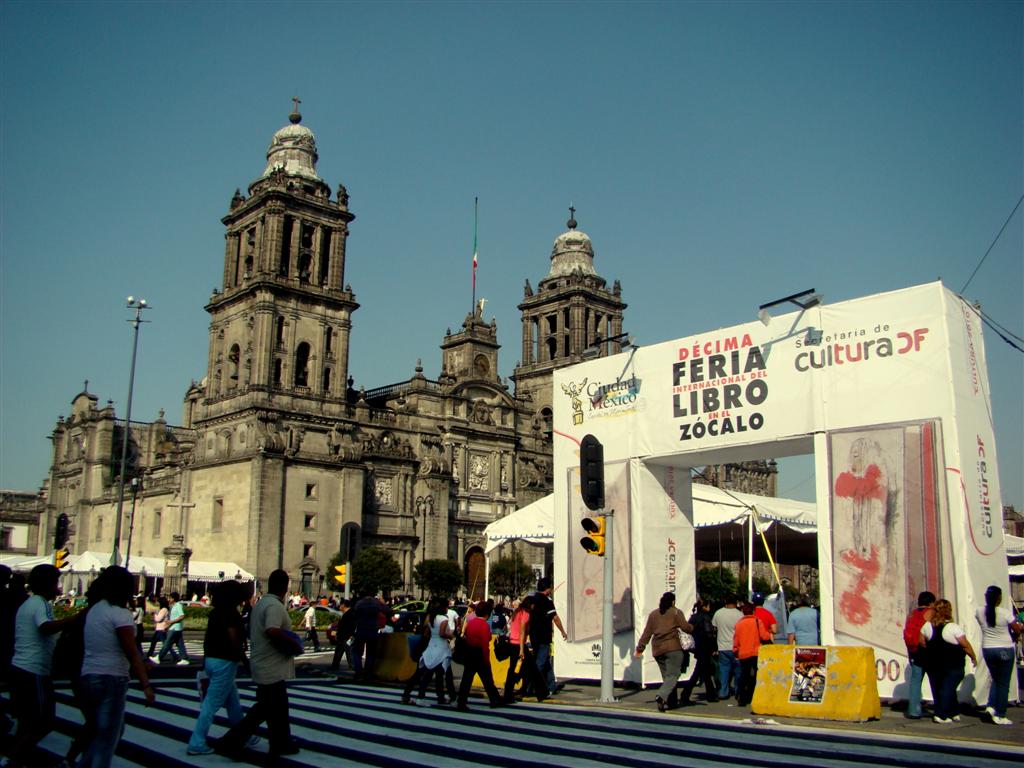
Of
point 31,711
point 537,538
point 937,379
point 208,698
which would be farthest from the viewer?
point 537,538

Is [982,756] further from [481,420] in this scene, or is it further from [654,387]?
[481,420]

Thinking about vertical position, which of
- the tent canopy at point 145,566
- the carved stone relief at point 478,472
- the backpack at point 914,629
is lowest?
→ the backpack at point 914,629

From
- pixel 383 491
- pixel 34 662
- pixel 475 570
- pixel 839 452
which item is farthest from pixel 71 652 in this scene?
pixel 475 570

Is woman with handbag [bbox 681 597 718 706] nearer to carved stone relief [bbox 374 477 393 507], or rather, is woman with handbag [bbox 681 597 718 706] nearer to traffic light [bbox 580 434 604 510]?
traffic light [bbox 580 434 604 510]

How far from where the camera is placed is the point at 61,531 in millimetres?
71562

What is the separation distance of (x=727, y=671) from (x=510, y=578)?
45877 millimetres

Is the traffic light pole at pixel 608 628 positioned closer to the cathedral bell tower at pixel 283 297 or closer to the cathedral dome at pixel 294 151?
the cathedral bell tower at pixel 283 297

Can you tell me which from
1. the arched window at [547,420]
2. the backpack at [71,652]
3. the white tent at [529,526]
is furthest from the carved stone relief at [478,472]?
the backpack at [71,652]

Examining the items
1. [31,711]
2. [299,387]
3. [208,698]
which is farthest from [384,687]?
[299,387]

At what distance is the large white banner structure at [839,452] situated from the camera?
49.5 ft

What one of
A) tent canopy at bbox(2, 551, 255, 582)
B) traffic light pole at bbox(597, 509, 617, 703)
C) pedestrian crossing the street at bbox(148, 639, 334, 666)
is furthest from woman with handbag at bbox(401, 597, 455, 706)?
tent canopy at bbox(2, 551, 255, 582)

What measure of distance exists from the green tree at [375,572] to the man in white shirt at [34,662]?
43.6 metres

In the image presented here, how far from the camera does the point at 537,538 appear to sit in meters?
30.7

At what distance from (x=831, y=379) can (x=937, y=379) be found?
174 cm
